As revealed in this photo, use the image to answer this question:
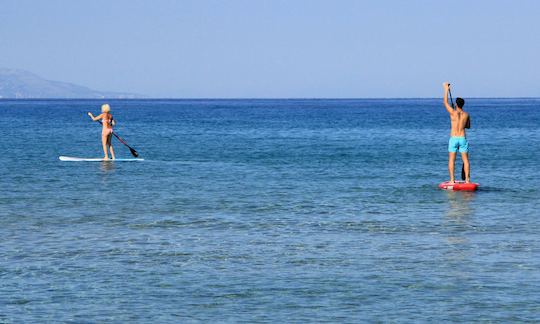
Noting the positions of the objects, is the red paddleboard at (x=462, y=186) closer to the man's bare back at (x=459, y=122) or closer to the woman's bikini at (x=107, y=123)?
the man's bare back at (x=459, y=122)

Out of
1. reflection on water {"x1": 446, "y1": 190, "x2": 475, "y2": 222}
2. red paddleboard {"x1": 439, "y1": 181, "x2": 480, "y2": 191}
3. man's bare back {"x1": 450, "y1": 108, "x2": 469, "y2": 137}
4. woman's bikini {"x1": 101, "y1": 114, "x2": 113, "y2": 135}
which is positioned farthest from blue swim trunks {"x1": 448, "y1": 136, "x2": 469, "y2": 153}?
woman's bikini {"x1": 101, "y1": 114, "x2": 113, "y2": 135}

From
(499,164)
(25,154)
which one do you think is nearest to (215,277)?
(499,164)

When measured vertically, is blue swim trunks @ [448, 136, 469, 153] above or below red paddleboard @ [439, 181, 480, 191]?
above

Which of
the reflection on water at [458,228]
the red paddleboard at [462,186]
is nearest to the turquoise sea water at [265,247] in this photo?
the reflection on water at [458,228]

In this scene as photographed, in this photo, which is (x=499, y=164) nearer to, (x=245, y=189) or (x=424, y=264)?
(x=245, y=189)

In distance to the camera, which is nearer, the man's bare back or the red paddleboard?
the man's bare back

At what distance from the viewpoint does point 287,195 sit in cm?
2289

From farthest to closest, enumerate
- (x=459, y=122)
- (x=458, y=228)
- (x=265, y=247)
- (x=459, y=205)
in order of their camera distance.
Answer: (x=459, y=122) < (x=459, y=205) < (x=458, y=228) < (x=265, y=247)

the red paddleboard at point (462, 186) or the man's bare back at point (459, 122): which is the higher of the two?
the man's bare back at point (459, 122)

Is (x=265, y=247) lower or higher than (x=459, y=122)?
lower

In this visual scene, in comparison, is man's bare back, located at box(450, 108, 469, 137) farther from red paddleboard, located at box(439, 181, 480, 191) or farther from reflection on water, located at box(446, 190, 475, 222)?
reflection on water, located at box(446, 190, 475, 222)

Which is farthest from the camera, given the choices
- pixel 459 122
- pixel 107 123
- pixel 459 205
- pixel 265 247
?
pixel 107 123

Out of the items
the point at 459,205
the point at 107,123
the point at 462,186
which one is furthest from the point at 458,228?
the point at 107,123

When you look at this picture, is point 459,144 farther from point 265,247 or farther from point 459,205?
point 265,247
